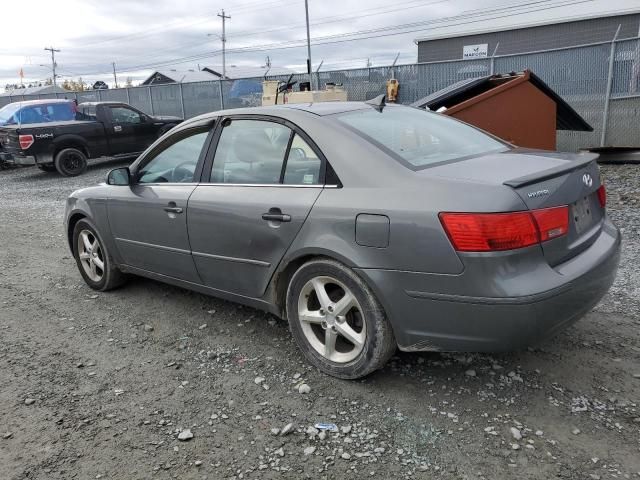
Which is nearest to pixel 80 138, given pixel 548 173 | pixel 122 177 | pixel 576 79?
pixel 122 177

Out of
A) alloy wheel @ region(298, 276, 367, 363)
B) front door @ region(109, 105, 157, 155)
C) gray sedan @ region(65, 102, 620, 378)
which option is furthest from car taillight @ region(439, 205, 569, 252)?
front door @ region(109, 105, 157, 155)

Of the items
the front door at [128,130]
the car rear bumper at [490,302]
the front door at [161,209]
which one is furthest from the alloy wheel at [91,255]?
the front door at [128,130]

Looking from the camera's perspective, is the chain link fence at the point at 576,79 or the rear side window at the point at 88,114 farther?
the rear side window at the point at 88,114

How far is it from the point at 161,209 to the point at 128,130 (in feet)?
39.6

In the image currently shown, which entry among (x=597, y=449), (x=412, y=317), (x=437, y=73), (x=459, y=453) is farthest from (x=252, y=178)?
(x=437, y=73)

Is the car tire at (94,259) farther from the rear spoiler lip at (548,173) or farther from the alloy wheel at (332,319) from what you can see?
the rear spoiler lip at (548,173)

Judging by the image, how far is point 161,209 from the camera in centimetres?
401

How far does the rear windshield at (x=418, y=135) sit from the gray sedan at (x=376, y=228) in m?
0.02

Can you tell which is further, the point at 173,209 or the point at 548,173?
the point at 173,209

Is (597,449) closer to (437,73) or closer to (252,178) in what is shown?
(252,178)

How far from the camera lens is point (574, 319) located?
9.17 feet

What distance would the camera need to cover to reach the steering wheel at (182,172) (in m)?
3.95

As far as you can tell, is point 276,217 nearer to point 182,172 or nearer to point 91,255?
point 182,172

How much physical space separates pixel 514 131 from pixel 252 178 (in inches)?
213
